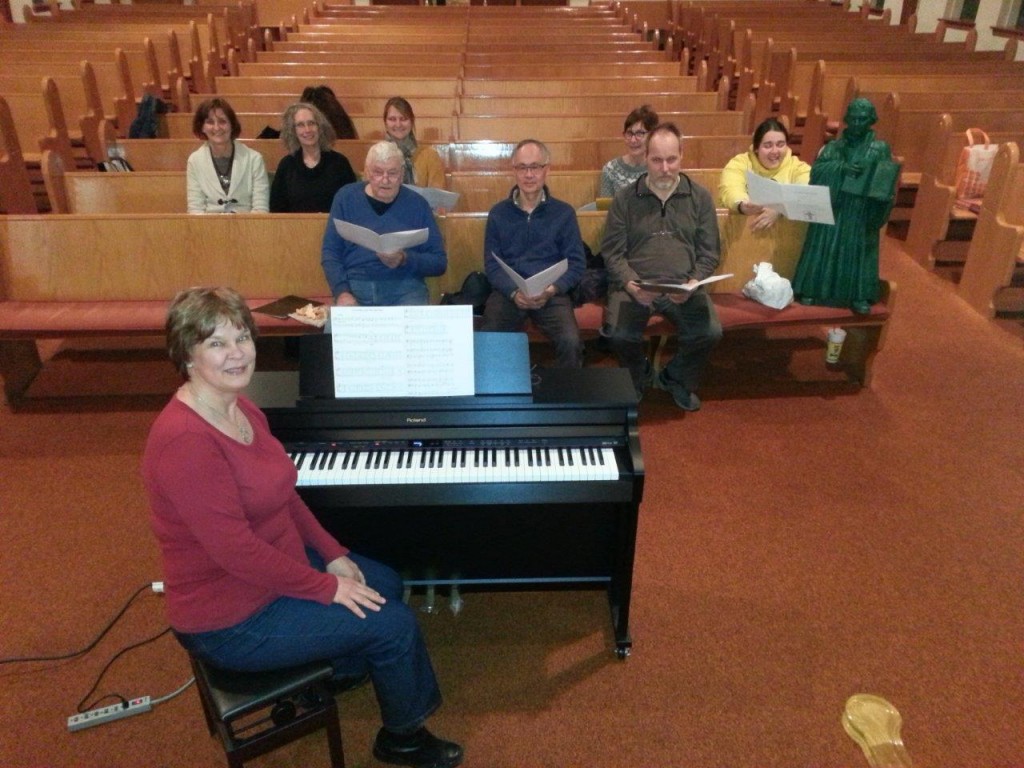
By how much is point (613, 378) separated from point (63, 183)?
372 centimetres

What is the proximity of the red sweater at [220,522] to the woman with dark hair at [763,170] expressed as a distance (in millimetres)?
2727

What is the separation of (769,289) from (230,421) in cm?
275

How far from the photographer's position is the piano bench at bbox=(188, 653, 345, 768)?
5.12 feet

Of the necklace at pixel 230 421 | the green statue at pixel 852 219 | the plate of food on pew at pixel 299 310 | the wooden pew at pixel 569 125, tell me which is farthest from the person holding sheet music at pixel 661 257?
the wooden pew at pixel 569 125

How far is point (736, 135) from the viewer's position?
517cm

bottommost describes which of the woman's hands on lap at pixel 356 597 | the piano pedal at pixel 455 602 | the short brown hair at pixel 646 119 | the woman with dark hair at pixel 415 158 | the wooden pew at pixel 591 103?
the piano pedal at pixel 455 602

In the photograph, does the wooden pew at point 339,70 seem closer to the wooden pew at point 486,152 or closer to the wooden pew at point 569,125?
the wooden pew at point 569,125

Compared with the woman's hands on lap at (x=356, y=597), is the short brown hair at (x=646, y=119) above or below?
above

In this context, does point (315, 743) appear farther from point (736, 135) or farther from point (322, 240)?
point (736, 135)

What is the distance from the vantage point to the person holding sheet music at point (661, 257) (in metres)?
3.37

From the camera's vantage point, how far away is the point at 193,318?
5.08ft

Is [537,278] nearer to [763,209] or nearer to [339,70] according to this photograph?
[763,209]

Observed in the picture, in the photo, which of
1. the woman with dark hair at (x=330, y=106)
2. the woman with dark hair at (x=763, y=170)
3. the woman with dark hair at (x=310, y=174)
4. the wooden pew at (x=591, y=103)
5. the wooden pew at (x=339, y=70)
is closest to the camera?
the woman with dark hair at (x=763, y=170)

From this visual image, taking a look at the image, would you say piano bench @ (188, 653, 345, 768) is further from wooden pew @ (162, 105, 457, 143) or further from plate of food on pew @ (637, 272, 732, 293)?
wooden pew @ (162, 105, 457, 143)
